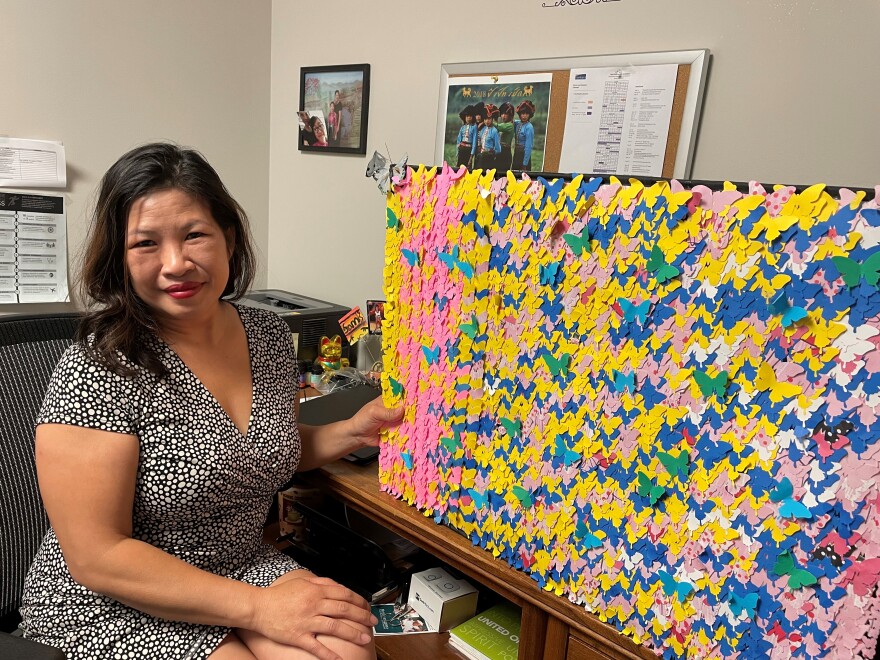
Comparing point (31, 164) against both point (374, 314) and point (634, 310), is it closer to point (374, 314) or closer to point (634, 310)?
point (374, 314)

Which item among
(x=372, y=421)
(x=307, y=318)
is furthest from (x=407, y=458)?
(x=307, y=318)

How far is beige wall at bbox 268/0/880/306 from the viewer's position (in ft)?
3.28

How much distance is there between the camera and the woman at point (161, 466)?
0.86 meters

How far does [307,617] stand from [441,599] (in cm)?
31

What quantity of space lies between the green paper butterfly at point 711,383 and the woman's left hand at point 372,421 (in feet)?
1.68

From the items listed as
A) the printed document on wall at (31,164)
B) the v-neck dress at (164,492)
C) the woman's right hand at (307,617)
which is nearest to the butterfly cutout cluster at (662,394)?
the woman's right hand at (307,617)

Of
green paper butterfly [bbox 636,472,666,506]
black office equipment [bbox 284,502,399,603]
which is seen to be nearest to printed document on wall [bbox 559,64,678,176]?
green paper butterfly [bbox 636,472,666,506]

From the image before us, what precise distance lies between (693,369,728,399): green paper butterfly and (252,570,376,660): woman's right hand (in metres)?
0.63

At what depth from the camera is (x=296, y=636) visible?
0.89 metres

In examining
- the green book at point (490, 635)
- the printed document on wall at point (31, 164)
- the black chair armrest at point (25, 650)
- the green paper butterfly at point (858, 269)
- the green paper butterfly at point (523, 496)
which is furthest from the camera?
the printed document on wall at point (31, 164)

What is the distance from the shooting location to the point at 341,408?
4.67 feet

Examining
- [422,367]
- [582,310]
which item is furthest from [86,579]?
[582,310]

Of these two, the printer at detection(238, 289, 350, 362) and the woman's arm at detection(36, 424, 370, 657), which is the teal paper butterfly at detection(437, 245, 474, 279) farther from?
Answer: the printer at detection(238, 289, 350, 362)

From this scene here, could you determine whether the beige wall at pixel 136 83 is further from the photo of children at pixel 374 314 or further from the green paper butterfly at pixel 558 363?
the green paper butterfly at pixel 558 363
